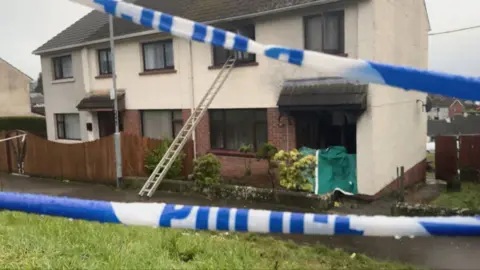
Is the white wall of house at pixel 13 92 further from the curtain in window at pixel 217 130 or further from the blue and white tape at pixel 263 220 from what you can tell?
the blue and white tape at pixel 263 220

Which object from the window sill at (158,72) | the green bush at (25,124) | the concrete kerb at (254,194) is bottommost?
the concrete kerb at (254,194)

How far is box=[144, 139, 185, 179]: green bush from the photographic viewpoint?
40.0ft

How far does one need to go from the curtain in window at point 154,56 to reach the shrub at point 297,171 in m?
6.89

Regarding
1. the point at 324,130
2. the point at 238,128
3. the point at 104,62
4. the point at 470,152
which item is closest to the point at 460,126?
the point at 470,152

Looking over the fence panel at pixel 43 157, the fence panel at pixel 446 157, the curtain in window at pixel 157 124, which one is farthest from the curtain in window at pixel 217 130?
the fence panel at pixel 446 157

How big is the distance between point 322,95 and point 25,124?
68.7ft

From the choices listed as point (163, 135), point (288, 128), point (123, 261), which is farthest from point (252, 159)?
point (123, 261)

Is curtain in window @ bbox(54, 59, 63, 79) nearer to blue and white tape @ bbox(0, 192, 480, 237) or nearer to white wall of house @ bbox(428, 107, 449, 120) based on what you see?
Answer: blue and white tape @ bbox(0, 192, 480, 237)

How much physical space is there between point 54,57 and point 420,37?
1566cm

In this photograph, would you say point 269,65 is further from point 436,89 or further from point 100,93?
point 436,89

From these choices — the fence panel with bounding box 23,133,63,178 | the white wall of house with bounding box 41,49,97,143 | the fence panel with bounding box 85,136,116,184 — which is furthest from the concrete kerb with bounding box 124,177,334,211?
the white wall of house with bounding box 41,49,97,143

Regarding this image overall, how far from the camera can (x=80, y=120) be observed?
1761 centimetres

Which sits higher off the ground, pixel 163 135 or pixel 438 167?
pixel 163 135

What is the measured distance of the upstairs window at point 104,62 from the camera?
16.5 metres
